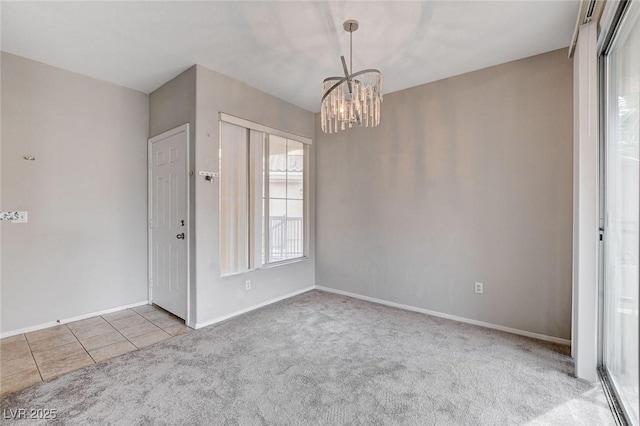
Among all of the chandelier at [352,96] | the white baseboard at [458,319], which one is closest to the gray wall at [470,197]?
the white baseboard at [458,319]

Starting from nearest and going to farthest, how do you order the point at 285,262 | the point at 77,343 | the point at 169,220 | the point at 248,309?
1. the point at 77,343
2. the point at 169,220
3. the point at 248,309
4. the point at 285,262

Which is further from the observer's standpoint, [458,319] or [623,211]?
[458,319]

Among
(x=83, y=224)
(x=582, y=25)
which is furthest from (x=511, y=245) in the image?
(x=83, y=224)

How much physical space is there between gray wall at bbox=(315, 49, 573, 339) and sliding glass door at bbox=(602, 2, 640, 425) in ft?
2.05

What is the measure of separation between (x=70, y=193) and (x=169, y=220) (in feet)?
3.42

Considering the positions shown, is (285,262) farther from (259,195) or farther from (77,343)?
(77,343)

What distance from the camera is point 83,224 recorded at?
327 cm

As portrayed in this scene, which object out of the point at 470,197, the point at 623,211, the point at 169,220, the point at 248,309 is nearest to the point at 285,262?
the point at 248,309

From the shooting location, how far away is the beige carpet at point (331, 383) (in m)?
1.74

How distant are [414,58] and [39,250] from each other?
4288mm

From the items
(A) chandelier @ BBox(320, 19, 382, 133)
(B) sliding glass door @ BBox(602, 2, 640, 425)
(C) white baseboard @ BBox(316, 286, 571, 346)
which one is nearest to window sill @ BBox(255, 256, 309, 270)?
(C) white baseboard @ BBox(316, 286, 571, 346)

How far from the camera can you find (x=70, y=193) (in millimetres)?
3180

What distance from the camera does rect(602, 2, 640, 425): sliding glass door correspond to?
1609 mm

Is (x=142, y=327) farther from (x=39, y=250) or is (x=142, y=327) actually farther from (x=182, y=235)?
(x=39, y=250)
